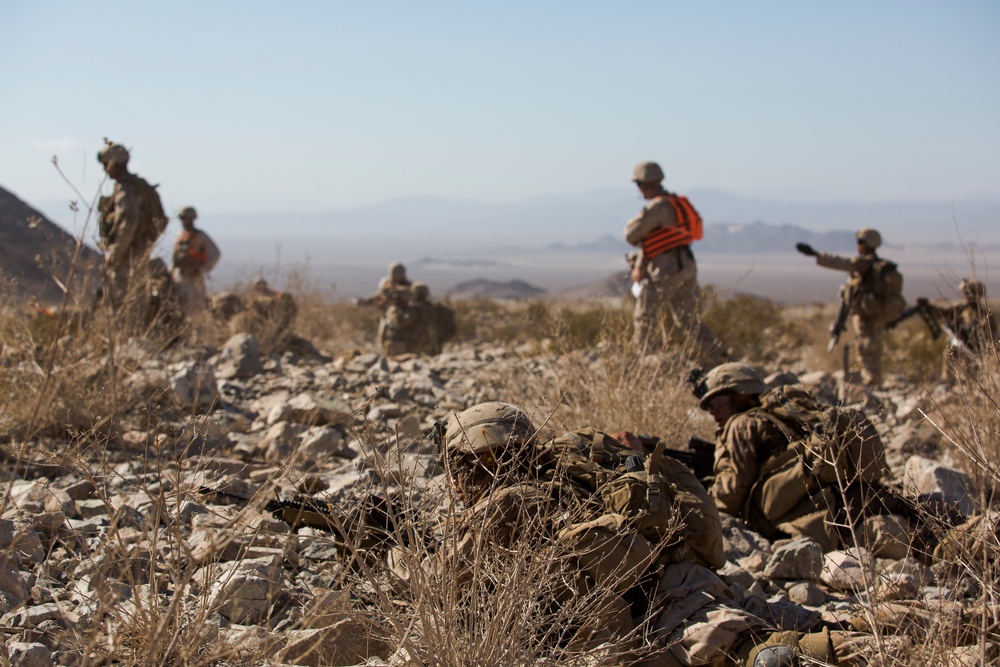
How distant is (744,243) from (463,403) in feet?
358

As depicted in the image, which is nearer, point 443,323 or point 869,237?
point 869,237

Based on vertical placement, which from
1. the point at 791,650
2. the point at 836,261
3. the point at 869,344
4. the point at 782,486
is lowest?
the point at 791,650

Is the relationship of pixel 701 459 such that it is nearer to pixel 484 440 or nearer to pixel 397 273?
pixel 484 440

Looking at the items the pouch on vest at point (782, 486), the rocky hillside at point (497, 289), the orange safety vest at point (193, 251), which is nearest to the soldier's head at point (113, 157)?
the orange safety vest at point (193, 251)

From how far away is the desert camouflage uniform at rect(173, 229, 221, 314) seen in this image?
10.1 m

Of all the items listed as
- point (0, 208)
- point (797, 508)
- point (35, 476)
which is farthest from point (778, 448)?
point (0, 208)

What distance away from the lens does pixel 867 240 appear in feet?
27.7

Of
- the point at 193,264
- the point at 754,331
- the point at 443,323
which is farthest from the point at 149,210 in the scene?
the point at 754,331

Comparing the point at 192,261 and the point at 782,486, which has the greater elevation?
the point at 192,261

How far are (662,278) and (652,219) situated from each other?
0.48 m

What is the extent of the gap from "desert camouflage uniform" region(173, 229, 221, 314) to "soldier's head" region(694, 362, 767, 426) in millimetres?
6937

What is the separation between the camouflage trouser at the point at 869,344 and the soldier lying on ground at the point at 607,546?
5.70 metres

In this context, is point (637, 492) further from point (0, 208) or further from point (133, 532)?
point (0, 208)

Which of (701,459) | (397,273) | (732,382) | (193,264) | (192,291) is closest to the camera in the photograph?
(732,382)
